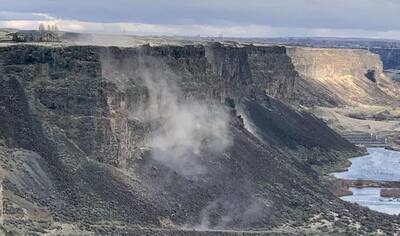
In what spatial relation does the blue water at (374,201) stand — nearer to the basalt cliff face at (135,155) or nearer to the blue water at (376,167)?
the basalt cliff face at (135,155)

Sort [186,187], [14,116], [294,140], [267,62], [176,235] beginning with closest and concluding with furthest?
[176,235] → [14,116] → [186,187] → [294,140] → [267,62]

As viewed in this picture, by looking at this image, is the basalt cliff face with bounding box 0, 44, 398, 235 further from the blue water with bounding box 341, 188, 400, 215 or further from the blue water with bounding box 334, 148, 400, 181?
the blue water with bounding box 334, 148, 400, 181

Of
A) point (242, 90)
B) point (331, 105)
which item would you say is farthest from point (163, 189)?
point (331, 105)

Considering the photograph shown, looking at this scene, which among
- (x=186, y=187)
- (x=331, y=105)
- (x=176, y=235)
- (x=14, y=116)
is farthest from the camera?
(x=331, y=105)

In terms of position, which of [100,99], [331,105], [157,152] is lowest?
[331,105]

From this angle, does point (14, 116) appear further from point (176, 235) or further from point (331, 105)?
point (331, 105)

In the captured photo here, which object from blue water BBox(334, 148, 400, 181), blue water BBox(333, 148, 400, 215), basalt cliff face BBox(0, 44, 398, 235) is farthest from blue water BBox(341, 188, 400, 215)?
blue water BBox(334, 148, 400, 181)
